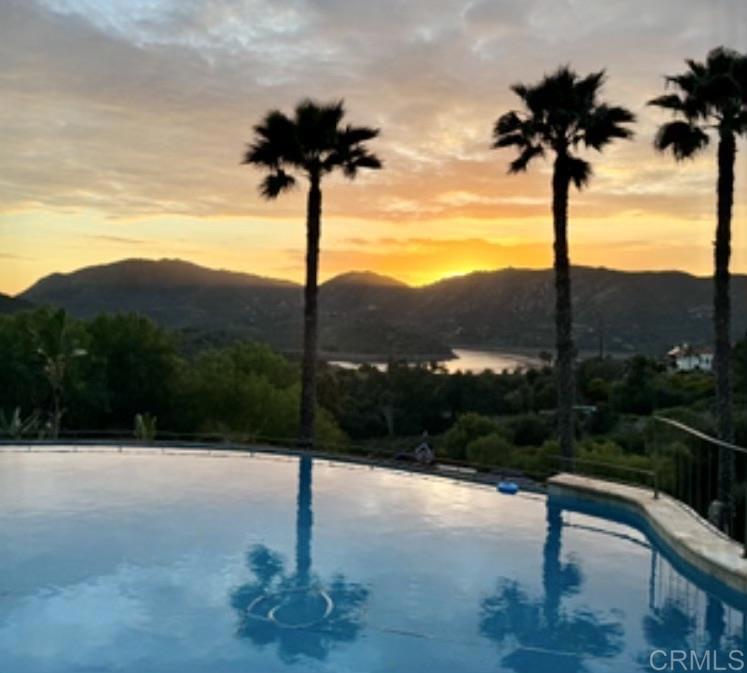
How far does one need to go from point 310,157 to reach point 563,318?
20.7ft

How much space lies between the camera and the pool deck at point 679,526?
7.08 metres

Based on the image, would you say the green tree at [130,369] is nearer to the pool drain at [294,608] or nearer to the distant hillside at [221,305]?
the pool drain at [294,608]

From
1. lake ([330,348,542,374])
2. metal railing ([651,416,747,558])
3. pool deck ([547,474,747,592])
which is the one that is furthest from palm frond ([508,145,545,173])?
lake ([330,348,542,374])

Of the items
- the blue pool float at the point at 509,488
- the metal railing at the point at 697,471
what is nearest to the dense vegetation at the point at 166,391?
the metal railing at the point at 697,471

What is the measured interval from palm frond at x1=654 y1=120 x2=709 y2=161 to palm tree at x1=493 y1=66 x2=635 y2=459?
25.0 inches

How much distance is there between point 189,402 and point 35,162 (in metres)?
11.1

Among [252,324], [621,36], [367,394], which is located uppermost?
[621,36]

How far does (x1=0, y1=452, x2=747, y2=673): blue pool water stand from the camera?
19.6 ft

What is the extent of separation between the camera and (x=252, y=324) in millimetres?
80562

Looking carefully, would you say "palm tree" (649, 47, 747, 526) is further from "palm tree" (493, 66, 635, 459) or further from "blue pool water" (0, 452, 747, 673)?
"blue pool water" (0, 452, 747, 673)

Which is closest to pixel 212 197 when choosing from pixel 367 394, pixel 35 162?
pixel 35 162

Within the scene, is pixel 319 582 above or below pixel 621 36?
below

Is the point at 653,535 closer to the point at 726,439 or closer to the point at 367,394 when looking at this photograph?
the point at 726,439

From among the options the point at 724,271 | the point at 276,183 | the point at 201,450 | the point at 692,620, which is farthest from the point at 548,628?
the point at 276,183
